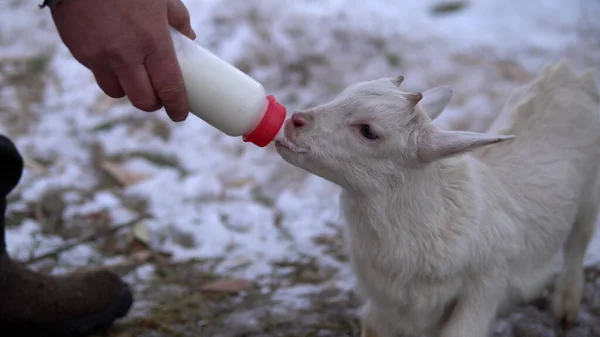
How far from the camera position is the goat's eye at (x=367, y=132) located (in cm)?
230

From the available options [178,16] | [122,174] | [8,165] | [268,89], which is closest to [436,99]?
[178,16]

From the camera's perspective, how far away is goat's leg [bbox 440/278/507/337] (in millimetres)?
2428

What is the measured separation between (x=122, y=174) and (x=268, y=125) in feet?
7.85

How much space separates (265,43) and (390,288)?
12.4ft

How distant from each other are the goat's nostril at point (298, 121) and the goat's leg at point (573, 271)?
1593 mm

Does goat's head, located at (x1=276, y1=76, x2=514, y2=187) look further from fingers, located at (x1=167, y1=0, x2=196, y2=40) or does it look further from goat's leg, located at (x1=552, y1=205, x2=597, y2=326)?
goat's leg, located at (x1=552, y1=205, x2=597, y2=326)

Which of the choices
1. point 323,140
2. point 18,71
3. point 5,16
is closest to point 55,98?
point 18,71

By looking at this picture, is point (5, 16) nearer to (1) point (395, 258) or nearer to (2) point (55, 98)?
(2) point (55, 98)

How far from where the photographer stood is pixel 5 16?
6090mm

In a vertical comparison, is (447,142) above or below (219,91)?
below

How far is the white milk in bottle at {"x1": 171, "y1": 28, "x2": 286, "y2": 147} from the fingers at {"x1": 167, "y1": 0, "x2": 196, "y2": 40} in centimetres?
5

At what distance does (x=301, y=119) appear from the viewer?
2.30m

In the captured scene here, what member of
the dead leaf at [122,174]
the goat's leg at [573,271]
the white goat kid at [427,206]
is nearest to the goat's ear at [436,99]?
the white goat kid at [427,206]

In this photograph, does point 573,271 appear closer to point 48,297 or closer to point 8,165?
point 48,297
